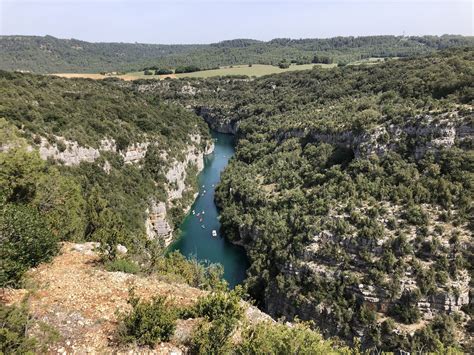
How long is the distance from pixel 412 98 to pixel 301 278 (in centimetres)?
3575

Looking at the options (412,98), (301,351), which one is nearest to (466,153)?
(412,98)

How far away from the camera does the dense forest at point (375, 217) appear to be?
33.2 meters

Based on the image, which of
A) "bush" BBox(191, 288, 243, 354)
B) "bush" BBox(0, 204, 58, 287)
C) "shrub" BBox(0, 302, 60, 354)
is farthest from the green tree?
"bush" BBox(191, 288, 243, 354)

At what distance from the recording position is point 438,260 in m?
34.2

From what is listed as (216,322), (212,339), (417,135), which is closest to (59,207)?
(216,322)

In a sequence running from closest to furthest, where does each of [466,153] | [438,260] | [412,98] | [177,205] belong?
[438,260] < [466,153] < [412,98] < [177,205]

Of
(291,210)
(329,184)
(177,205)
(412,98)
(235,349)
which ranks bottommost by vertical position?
(177,205)

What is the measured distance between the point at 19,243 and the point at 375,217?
3422 centimetres

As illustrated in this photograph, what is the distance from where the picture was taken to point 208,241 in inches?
2210

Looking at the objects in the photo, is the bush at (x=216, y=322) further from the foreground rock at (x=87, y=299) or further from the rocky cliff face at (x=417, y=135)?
the rocky cliff face at (x=417, y=135)

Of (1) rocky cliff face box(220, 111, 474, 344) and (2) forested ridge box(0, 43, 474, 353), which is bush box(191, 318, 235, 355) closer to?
(2) forested ridge box(0, 43, 474, 353)

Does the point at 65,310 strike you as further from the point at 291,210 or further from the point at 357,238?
the point at 291,210

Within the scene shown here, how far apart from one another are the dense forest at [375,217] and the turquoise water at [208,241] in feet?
7.65

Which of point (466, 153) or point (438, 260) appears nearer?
point (438, 260)
